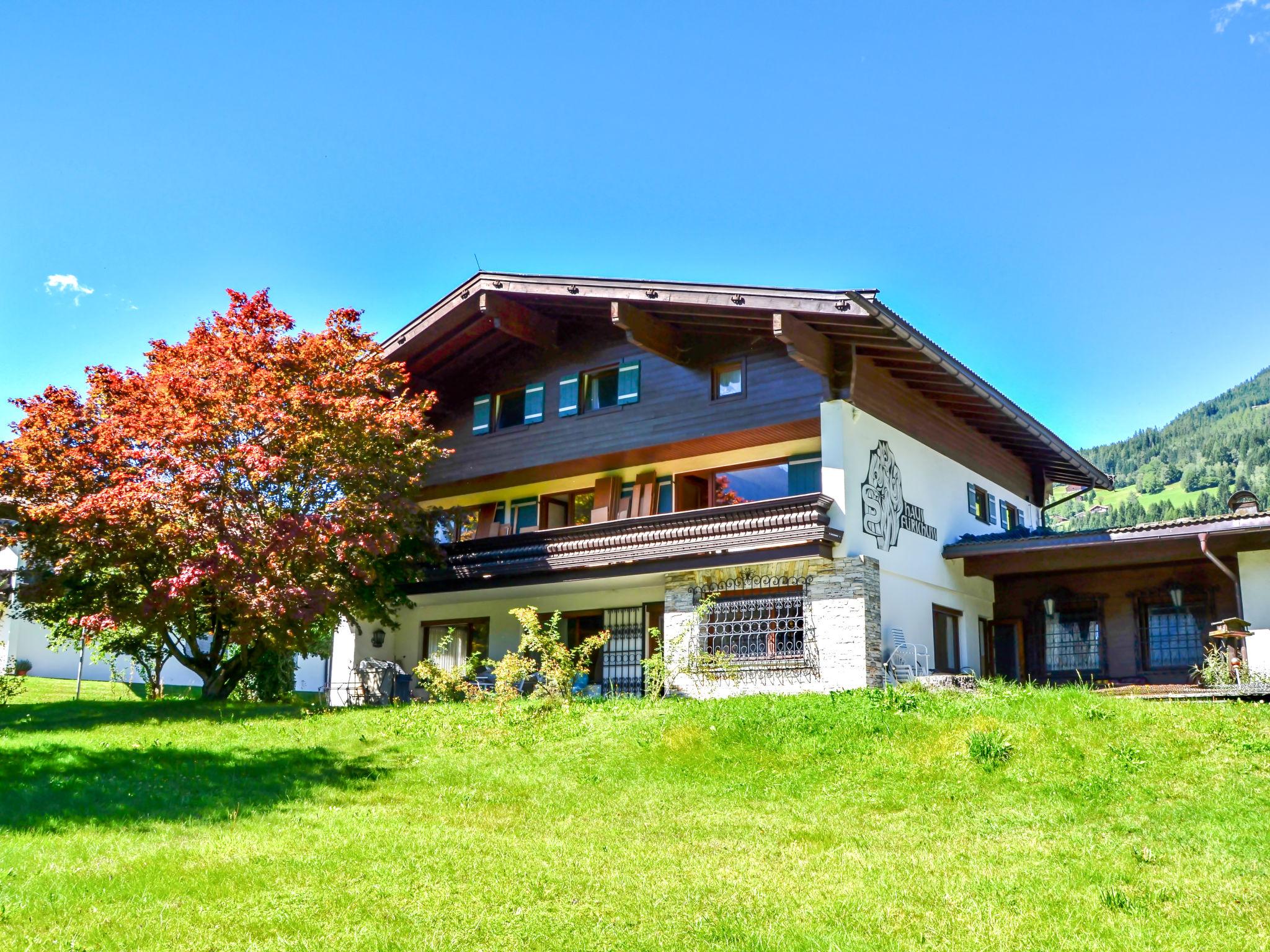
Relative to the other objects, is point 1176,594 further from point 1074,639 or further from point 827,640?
point 827,640

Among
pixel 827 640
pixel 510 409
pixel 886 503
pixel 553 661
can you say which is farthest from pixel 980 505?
pixel 553 661

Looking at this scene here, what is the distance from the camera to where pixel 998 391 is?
73.1 feet

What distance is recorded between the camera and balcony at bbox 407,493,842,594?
1912 cm

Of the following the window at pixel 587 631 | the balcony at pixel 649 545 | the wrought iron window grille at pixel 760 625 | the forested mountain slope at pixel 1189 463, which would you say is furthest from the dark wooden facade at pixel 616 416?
the forested mountain slope at pixel 1189 463

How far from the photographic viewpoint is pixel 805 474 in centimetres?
2067

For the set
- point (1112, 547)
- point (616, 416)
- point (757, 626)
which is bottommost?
point (757, 626)

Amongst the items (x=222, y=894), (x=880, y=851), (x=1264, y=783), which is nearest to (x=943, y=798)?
(x=880, y=851)

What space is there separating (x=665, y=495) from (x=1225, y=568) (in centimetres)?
1002

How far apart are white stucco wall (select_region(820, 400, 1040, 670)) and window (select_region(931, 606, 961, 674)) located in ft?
0.50

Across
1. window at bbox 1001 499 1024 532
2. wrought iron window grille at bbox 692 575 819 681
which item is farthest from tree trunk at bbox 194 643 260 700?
window at bbox 1001 499 1024 532

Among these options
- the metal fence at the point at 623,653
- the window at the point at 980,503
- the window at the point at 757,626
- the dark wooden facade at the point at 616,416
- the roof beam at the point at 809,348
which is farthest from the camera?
the window at the point at 980,503

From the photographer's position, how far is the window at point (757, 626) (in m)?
19.9

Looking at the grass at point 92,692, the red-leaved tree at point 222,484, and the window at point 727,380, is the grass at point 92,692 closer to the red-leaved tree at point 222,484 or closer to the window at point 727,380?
the red-leaved tree at point 222,484

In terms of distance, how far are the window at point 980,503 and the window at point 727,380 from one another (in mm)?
6632
